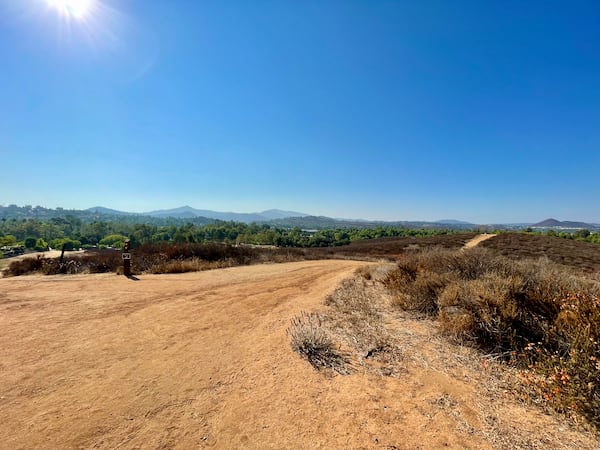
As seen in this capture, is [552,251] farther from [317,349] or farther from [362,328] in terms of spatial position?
Answer: [317,349]

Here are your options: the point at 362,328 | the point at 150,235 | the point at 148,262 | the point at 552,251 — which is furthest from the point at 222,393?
the point at 150,235

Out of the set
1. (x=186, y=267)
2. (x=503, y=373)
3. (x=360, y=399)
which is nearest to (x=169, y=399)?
(x=360, y=399)

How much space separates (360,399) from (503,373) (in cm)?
227

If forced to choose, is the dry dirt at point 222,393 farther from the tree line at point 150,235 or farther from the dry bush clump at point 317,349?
the tree line at point 150,235

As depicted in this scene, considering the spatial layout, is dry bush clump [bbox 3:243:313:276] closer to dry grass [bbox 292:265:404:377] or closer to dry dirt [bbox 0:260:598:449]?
dry dirt [bbox 0:260:598:449]

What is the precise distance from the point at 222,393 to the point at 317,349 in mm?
1634

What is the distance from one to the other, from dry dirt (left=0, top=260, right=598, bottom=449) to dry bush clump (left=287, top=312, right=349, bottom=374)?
6.7 inches

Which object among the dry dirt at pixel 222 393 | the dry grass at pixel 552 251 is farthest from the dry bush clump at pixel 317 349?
the dry grass at pixel 552 251

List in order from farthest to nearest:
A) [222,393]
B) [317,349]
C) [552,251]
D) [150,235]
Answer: [150,235] → [552,251] → [317,349] → [222,393]

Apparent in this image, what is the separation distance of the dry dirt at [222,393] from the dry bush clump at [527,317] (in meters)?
0.41

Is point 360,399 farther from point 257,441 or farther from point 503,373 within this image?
point 503,373

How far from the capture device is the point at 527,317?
4.66 meters

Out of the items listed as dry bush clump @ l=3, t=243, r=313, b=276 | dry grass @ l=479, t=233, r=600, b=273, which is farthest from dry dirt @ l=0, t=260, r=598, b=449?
dry grass @ l=479, t=233, r=600, b=273

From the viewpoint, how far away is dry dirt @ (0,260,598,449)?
2707 mm
